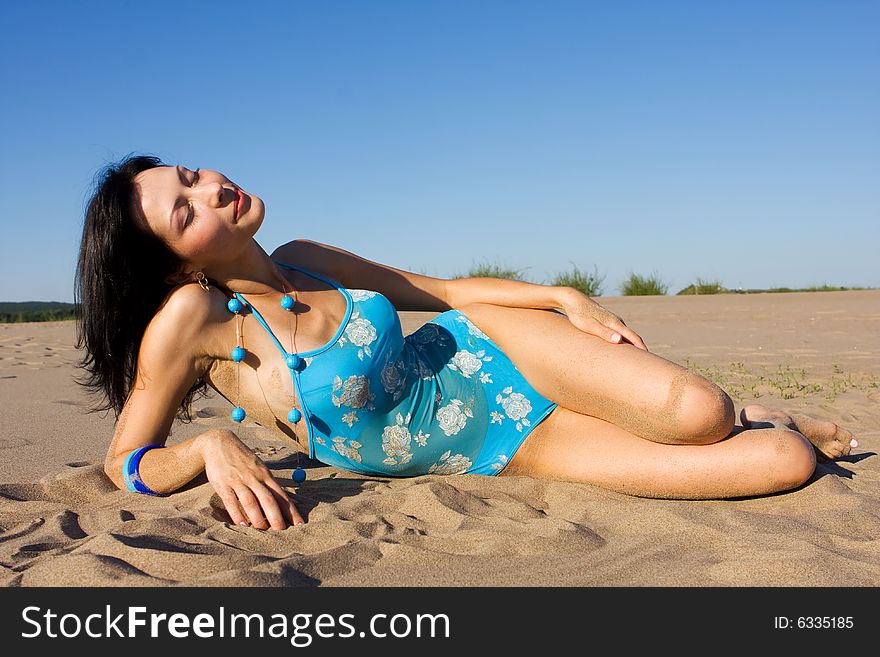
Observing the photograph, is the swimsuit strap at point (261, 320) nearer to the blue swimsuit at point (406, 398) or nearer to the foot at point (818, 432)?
the blue swimsuit at point (406, 398)

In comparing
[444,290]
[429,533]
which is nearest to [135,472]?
[429,533]

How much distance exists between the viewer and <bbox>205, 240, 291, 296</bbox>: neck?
268 cm

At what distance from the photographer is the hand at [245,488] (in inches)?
88.6

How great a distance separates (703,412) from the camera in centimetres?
251

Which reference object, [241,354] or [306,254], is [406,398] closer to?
[241,354]

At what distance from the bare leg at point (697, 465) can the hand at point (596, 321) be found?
32cm

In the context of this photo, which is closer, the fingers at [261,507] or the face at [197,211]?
the fingers at [261,507]

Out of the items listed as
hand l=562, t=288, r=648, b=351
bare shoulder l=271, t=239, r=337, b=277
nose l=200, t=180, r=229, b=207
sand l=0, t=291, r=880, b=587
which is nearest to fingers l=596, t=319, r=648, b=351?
hand l=562, t=288, r=648, b=351

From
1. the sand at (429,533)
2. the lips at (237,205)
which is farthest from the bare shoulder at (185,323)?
the sand at (429,533)

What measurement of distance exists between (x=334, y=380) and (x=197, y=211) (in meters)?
0.68

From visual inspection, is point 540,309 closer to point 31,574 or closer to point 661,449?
point 661,449

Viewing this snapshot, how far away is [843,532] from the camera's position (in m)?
2.27
